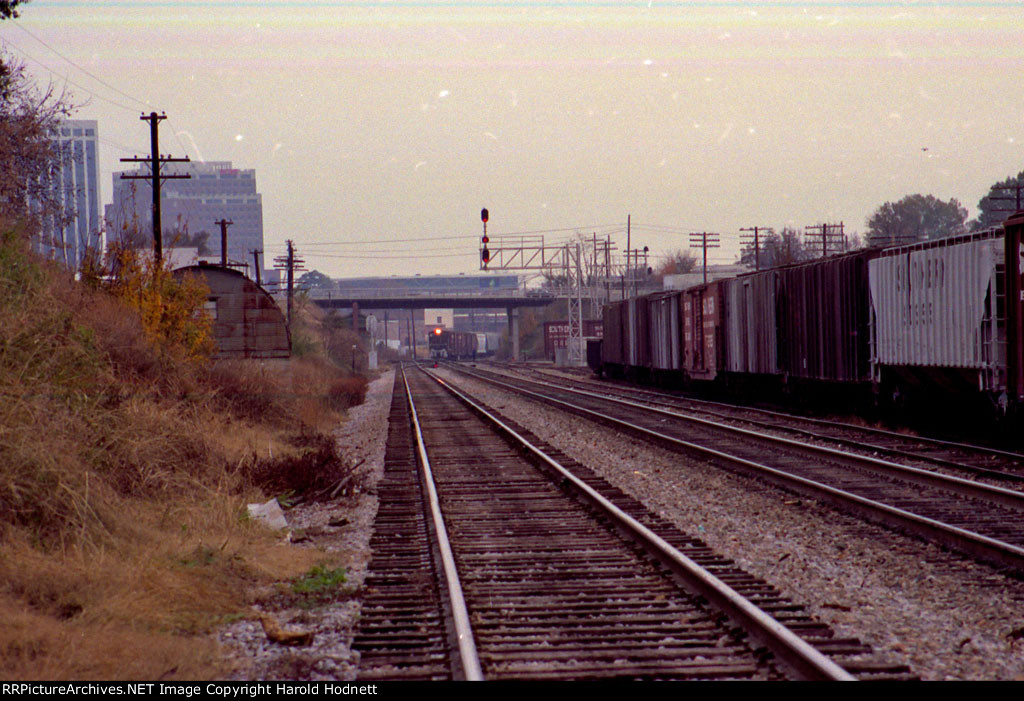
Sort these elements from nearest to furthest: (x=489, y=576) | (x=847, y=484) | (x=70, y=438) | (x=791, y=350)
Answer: (x=489, y=576), (x=70, y=438), (x=847, y=484), (x=791, y=350)

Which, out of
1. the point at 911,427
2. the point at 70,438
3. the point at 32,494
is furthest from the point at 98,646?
the point at 911,427

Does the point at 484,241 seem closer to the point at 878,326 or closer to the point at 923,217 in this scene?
the point at 878,326

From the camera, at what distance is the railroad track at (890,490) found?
8.15 meters

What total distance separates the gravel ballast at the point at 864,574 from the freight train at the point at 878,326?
15.9 ft

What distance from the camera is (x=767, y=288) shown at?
24.3m

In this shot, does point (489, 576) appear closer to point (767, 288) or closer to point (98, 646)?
point (98, 646)

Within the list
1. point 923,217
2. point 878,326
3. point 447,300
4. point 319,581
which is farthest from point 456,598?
point 923,217

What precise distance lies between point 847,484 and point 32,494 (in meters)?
8.80

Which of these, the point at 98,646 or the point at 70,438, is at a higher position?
the point at 70,438

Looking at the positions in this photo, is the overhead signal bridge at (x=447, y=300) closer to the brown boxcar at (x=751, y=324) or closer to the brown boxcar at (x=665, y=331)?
the brown boxcar at (x=665, y=331)

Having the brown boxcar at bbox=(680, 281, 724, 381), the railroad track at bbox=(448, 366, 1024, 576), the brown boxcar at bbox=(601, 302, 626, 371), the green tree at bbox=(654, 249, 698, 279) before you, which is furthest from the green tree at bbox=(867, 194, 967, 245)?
the railroad track at bbox=(448, 366, 1024, 576)

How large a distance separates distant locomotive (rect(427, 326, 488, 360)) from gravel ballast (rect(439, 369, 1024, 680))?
107 m

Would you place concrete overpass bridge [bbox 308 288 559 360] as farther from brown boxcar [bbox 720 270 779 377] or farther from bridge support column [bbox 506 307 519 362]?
brown boxcar [bbox 720 270 779 377]

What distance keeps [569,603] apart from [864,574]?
2.44 metres
